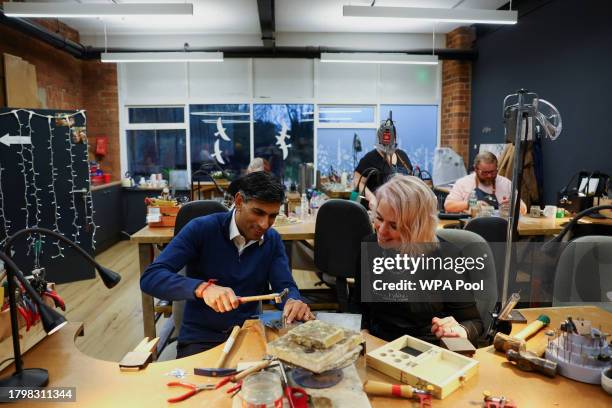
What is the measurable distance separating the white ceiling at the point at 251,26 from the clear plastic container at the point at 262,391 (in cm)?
509

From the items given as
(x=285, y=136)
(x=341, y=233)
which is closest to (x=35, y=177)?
(x=341, y=233)

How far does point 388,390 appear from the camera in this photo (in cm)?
110

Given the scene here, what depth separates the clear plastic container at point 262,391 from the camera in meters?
0.97

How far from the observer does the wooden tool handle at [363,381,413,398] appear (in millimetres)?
1099

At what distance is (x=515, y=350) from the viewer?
131 cm

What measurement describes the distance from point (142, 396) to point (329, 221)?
6.22 ft

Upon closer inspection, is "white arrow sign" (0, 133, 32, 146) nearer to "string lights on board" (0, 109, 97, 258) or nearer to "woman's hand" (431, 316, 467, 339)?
"string lights on board" (0, 109, 97, 258)

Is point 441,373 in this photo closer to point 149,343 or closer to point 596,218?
point 149,343

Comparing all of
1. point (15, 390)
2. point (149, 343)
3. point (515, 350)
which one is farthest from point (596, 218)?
point (15, 390)

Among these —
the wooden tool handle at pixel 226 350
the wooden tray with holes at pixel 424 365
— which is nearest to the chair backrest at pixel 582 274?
the wooden tray with holes at pixel 424 365

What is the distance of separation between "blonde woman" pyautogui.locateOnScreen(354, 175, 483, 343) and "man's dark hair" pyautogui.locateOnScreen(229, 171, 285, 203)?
0.40 m

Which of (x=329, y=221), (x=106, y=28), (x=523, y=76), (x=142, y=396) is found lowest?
(x=142, y=396)

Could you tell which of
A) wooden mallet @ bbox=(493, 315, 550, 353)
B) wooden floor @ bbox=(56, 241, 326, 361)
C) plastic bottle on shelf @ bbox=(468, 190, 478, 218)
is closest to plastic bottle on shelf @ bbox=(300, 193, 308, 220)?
wooden floor @ bbox=(56, 241, 326, 361)

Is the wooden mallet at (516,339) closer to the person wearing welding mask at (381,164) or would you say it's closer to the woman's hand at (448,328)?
the woman's hand at (448,328)
